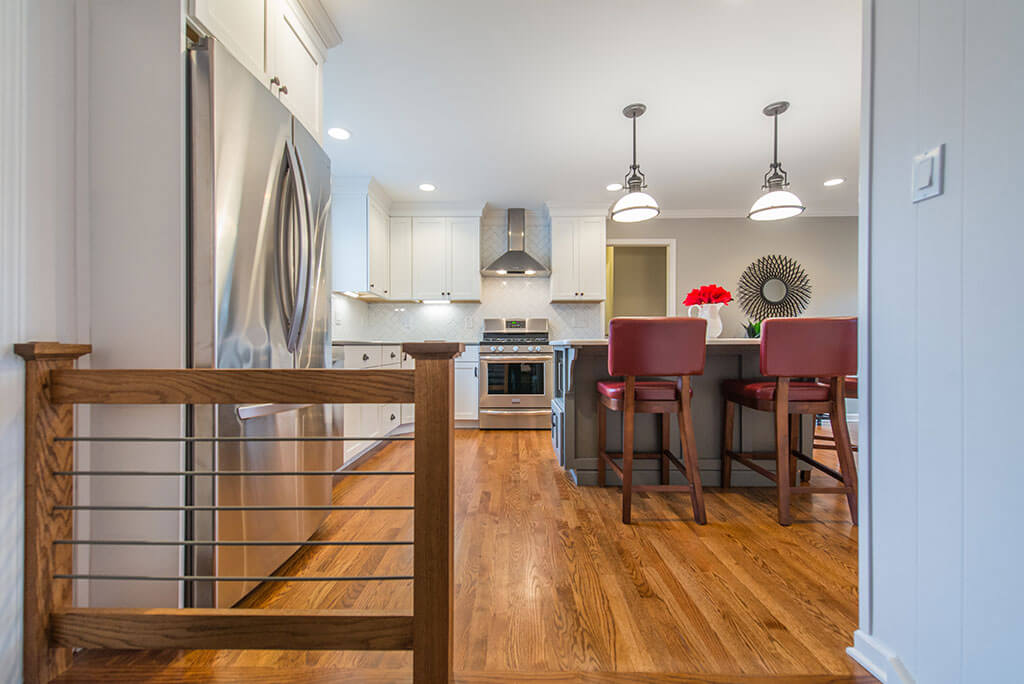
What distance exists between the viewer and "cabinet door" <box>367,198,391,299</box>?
4.21 meters

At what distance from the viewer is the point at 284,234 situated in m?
1.58

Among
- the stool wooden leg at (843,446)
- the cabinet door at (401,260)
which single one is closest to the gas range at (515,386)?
the cabinet door at (401,260)

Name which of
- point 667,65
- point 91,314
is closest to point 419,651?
point 91,314

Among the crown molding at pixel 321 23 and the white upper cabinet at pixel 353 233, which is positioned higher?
the crown molding at pixel 321 23

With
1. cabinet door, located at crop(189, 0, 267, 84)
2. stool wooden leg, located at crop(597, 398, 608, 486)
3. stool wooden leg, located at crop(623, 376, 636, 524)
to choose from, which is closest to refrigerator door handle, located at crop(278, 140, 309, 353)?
cabinet door, located at crop(189, 0, 267, 84)

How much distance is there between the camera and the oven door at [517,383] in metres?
4.38

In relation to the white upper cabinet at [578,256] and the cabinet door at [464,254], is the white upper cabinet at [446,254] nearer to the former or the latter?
the cabinet door at [464,254]

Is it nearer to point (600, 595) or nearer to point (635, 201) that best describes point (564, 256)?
point (635, 201)

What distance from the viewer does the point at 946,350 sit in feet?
3.01

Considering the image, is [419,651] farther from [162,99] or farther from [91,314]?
[162,99]

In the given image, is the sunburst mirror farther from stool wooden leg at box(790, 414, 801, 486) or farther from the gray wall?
stool wooden leg at box(790, 414, 801, 486)

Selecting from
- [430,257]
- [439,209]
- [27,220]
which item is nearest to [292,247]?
[27,220]

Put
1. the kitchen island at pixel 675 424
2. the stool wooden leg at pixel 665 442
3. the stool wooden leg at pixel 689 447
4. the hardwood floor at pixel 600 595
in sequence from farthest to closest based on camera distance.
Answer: the kitchen island at pixel 675 424
the stool wooden leg at pixel 665 442
the stool wooden leg at pixel 689 447
the hardwood floor at pixel 600 595

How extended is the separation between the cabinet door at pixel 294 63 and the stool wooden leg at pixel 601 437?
2.07 m
